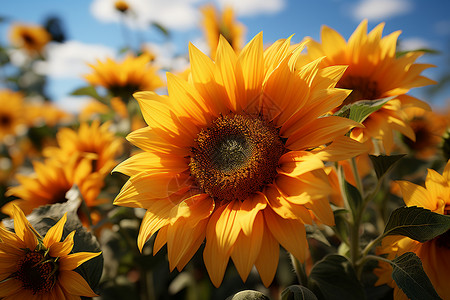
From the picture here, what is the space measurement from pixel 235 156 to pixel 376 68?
55 cm

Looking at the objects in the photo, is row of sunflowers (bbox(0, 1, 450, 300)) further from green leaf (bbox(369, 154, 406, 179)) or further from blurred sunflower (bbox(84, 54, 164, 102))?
blurred sunflower (bbox(84, 54, 164, 102))

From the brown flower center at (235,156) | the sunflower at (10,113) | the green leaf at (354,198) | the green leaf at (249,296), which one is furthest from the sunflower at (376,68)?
the sunflower at (10,113)

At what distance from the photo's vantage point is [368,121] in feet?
3.18

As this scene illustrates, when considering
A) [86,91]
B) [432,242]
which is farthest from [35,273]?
[86,91]

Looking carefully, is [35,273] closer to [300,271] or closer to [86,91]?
[300,271]

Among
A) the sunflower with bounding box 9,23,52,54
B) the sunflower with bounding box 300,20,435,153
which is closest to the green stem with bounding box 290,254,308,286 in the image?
the sunflower with bounding box 300,20,435,153

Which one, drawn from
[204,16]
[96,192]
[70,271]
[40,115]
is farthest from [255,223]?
[40,115]

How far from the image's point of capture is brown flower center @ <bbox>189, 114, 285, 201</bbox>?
86 centimetres

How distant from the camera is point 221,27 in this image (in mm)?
2475

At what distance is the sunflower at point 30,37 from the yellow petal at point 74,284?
537cm

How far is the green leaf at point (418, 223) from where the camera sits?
69 centimetres

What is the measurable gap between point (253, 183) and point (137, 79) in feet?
4.37

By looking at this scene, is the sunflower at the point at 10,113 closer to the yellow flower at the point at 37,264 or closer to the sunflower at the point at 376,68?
the yellow flower at the point at 37,264

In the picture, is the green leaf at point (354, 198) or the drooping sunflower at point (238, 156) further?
the green leaf at point (354, 198)
